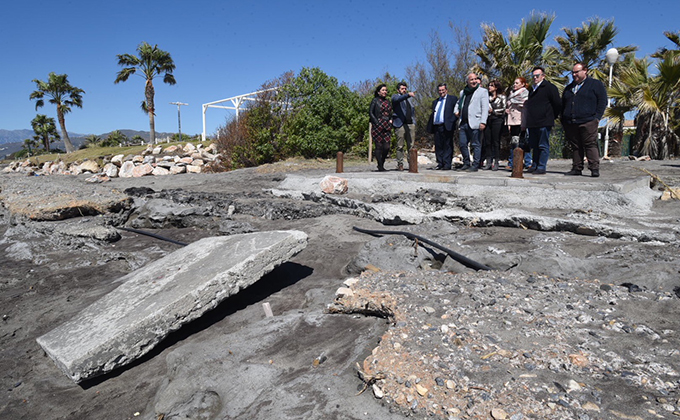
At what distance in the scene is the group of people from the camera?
6672 millimetres

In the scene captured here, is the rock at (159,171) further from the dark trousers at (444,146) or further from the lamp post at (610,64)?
the lamp post at (610,64)

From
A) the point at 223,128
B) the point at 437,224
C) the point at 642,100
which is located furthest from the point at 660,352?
the point at 223,128

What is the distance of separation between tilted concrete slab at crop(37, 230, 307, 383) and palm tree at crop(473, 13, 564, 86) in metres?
13.2

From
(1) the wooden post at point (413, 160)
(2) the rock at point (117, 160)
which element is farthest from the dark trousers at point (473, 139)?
(2) the rock at point (117, 160)

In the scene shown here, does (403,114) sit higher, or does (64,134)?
(64,134)

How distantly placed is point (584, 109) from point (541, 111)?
0.71 meters

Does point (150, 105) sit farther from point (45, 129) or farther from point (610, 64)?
point (610, 64)

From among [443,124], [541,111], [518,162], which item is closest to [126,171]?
[443,124]

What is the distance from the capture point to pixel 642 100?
45.2ft

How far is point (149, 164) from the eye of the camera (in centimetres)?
1892

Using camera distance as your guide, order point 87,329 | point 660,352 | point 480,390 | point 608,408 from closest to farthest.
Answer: point 608,408, point 480,390, point 660,352, point 87,329

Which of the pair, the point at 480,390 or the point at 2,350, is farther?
the point at 2,350

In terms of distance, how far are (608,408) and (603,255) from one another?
2.55m

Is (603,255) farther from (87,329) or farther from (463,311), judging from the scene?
(87,329)
